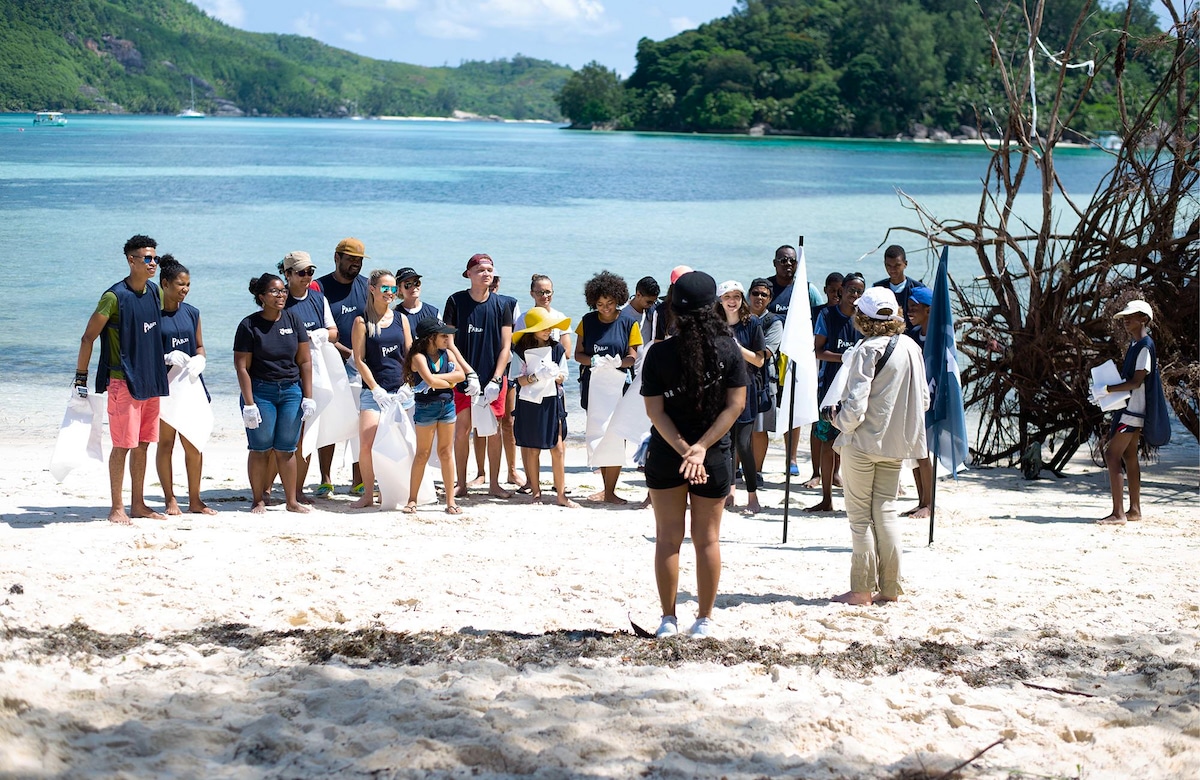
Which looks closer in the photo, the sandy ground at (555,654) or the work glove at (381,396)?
the sandy ground at (555,654)

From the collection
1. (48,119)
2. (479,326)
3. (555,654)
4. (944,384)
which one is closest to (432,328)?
(479,326)

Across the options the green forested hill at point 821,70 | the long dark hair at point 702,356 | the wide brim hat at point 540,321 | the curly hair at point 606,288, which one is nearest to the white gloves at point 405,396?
the wide brim hat at point 540,321

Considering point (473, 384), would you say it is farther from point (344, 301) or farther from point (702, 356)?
point (702, 356)

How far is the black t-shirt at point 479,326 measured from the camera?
8.62m

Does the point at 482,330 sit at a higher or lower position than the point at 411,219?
lower

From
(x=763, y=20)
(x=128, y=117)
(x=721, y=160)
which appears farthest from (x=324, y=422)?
(x=128, y=117)

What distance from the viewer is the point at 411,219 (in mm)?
40125

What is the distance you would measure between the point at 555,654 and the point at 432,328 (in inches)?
134

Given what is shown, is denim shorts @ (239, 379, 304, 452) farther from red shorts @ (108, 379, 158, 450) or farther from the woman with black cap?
the woman with black cap

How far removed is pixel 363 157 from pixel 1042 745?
272 feet

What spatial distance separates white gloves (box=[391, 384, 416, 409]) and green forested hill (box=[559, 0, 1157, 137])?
108635 millimetres

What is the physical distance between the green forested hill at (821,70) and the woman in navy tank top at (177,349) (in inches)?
4311

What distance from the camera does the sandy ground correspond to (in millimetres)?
4082

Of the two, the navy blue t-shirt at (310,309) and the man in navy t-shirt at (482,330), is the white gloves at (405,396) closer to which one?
the man in navy t-shirt at (482,330)
